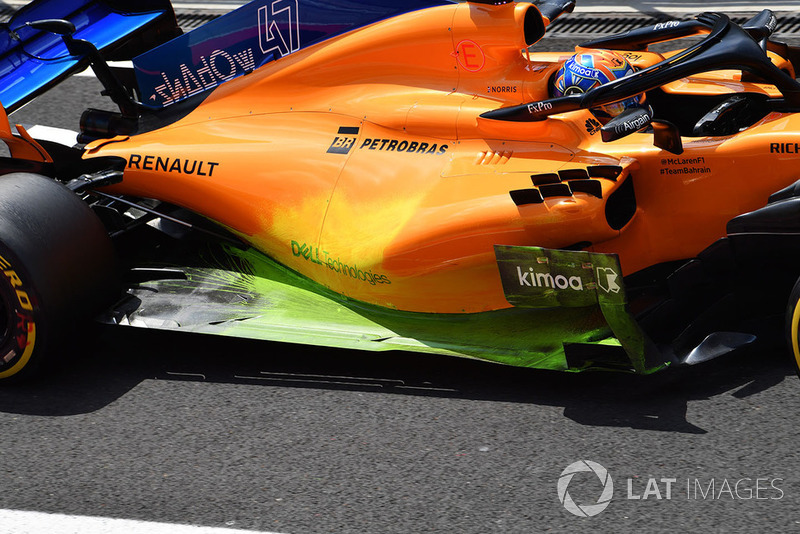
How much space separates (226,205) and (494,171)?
3.84 feet

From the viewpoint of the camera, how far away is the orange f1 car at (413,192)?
3.54m

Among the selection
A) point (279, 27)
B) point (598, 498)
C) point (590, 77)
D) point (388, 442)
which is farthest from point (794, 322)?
point (279, 27)

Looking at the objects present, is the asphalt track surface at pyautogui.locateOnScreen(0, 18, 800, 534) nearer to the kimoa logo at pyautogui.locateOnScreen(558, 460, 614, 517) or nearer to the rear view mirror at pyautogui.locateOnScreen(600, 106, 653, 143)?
the kimoa logo at pyautogui.locateOnScreen(558, 460, 614, 517)

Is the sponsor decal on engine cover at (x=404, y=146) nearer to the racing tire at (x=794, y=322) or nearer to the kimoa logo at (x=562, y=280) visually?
the kimoa logo at (x=562, y=280)

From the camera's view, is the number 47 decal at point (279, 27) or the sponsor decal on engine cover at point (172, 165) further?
the number 47 decal at point (279, 27)

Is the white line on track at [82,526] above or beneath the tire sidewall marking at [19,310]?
beneath

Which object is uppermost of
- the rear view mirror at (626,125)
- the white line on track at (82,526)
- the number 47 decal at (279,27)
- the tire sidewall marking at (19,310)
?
the number 47 decal at (279,27)

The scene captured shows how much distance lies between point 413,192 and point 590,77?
856 mm

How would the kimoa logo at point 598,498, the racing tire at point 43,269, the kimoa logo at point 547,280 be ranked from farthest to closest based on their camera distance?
the racing tire at point 43,269 → the kimoa logo at point 547,280 → the kimoa logo at point 598,498

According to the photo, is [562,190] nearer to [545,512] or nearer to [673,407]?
[673,407]

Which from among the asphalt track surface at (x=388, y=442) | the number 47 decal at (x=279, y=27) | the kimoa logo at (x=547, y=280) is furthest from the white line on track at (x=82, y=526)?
the number 47 decal at (x=279, y=27)

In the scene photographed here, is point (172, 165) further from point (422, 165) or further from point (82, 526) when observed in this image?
point (82, 526)

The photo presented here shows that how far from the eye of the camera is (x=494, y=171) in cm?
382

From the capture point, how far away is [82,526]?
3.06 metres
